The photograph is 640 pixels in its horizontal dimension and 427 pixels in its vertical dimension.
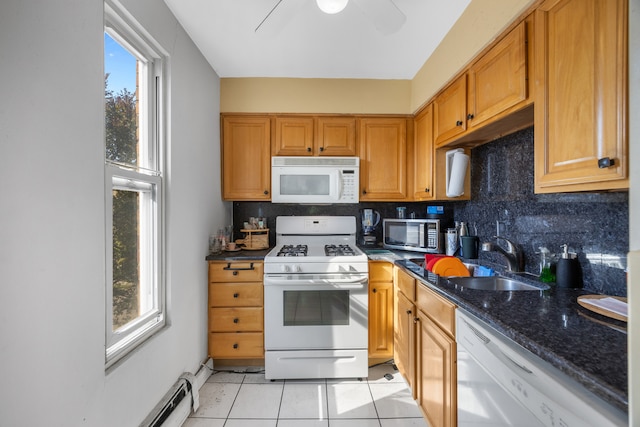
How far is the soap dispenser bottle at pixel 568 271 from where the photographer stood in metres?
1.29

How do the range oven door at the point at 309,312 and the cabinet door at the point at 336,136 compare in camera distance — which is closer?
the range oven door at the point at 309,312

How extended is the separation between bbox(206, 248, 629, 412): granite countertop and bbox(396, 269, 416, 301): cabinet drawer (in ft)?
1.21

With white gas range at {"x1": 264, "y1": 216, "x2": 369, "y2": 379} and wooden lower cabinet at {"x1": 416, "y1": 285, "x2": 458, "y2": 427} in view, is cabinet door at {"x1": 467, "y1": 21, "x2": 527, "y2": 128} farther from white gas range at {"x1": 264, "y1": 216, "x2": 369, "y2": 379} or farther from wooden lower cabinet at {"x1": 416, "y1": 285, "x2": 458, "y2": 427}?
white gas range at {"x1": 264, "y1": 216, "x2": 369, "y2": 379}

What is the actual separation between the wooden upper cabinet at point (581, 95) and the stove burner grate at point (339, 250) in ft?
4.55

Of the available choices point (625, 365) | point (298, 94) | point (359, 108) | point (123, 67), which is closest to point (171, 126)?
point (123, 67)

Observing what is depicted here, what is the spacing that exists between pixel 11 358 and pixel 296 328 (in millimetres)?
1577

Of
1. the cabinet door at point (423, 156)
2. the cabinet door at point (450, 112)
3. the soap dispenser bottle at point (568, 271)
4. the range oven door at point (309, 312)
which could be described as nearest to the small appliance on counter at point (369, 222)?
the cabinet door at point (423, 156)

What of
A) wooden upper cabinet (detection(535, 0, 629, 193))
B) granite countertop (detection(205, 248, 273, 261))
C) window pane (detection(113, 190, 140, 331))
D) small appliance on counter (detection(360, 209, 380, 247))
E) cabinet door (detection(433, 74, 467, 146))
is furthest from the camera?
small appliance on counter (detection(360, 209, 380, 247))

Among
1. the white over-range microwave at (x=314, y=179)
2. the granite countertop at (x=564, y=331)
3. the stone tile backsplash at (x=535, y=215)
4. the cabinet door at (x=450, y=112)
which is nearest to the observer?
the granite countertop at (x=564, y=331)

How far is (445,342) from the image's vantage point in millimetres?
1371

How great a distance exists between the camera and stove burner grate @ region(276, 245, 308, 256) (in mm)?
2271

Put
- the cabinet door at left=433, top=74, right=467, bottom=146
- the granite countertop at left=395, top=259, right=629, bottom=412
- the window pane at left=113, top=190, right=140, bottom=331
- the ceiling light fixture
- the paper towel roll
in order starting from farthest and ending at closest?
the paper towel roll
the cabinet door at left=433, top=74, right=467, bottom=146
the window pane at left=113, top=190, right=140, bottom=331
the ceiling light fixture
the granite countertop at left=395, top=259, right=629, bottom=412

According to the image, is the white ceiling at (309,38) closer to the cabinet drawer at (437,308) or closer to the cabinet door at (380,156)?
the cabinet door at (380,156)

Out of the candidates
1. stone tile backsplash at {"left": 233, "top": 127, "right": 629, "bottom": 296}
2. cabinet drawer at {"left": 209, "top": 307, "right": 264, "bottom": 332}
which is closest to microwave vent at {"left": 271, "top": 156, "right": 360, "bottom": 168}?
stone tile backsplash at {"left": 233, "top": 127, "right": 629, "bottom": 296}
